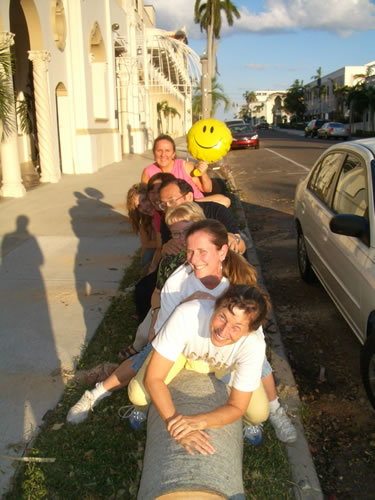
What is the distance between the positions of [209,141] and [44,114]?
30.5ft

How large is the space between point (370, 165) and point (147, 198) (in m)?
1.98

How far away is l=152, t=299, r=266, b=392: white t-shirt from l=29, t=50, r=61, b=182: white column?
11710 millimetres

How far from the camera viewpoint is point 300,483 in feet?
9.01

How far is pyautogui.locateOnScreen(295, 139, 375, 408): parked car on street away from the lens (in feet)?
10.9

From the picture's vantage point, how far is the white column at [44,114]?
42.6 ft

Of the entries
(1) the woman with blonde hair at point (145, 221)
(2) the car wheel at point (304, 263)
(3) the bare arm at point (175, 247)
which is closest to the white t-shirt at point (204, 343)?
(3) the bare arm at point (175, 247)

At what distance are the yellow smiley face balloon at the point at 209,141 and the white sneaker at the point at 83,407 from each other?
2.81m

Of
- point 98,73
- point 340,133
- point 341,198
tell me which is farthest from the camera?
point 340,133

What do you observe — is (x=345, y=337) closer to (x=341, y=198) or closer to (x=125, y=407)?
(x=341, y=198)

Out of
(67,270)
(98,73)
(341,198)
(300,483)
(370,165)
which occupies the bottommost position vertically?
(300,483)

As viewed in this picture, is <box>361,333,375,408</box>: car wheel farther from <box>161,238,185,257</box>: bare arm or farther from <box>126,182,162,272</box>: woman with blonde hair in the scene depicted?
<box>126,182,162,272</box>: woman with blonde hair

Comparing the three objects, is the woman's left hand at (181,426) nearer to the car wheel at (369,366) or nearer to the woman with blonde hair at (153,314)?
the woman with blonde hair at (153,314)

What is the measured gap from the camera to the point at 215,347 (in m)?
2.59

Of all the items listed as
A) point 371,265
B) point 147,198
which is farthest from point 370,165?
point 147,198
